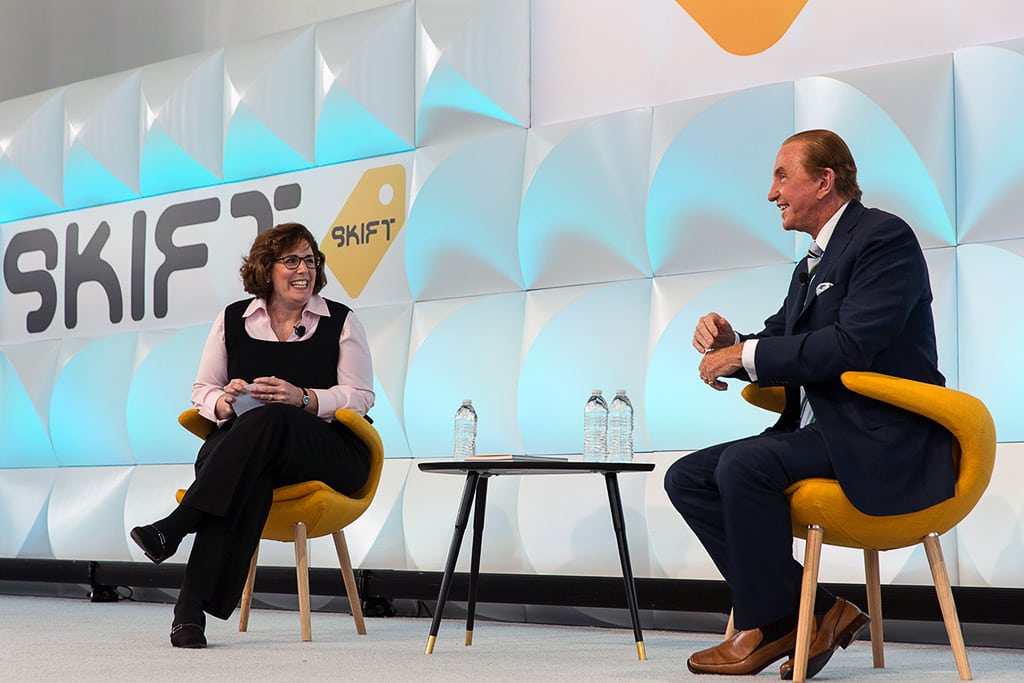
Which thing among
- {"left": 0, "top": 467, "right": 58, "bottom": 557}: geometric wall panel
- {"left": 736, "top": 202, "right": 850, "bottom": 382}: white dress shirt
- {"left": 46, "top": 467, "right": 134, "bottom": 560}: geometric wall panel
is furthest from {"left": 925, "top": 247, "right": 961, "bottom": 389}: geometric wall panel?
{"left": 0, "top": 467, "right": 58, "bottom": 557}: geometric wall panel

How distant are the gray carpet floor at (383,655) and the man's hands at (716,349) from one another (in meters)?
0.67

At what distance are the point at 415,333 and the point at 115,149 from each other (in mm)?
1983

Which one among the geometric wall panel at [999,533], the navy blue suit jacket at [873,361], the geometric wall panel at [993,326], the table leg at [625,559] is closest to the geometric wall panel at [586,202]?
the geometric wall panel at [993,326]

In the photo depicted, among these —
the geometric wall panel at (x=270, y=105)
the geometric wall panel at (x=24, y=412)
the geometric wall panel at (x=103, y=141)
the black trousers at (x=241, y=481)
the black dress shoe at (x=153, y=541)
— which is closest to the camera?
the black dress shoe at (x=153, y=541)

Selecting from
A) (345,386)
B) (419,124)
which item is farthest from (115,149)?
(345,386)

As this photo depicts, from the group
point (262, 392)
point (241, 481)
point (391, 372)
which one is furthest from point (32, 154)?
point (241, 481)

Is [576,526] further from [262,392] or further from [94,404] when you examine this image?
[94,404]

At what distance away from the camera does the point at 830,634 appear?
271cm

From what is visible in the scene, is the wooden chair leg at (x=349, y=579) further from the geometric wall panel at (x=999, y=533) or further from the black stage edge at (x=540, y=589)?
the geometric wall panel at (x=999, y=533)

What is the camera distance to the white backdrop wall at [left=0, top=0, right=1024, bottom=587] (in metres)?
3.76

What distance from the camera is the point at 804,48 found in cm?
407

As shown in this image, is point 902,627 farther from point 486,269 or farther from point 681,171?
point 486,269

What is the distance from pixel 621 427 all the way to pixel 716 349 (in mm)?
1144

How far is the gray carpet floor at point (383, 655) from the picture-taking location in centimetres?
276
